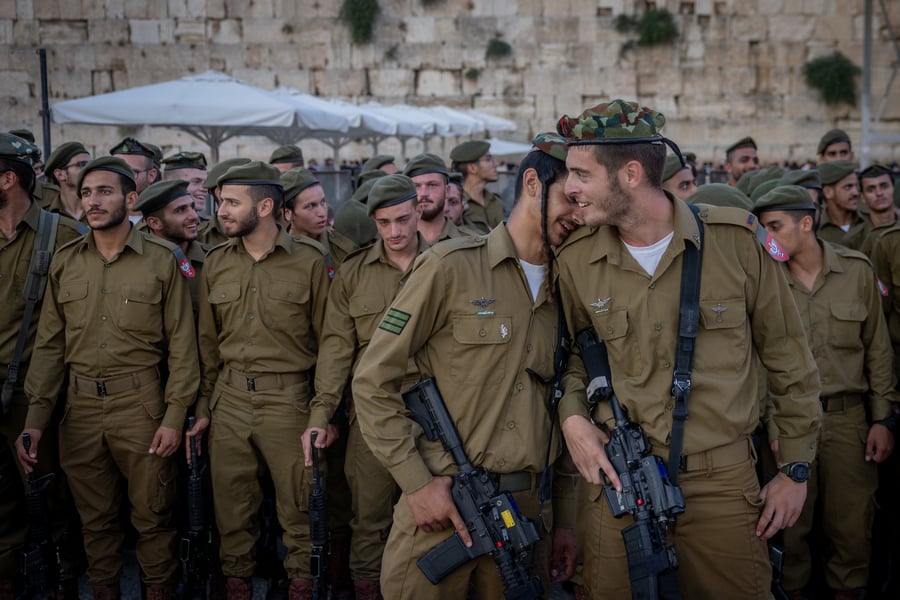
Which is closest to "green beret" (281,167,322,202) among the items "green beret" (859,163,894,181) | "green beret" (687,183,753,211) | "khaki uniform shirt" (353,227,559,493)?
"green beret" (687,183,753,211)

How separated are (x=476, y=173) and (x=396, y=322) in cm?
578

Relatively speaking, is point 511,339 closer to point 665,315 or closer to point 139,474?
point 665,315

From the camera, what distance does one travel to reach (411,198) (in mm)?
4297

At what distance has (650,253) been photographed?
8.91 feet

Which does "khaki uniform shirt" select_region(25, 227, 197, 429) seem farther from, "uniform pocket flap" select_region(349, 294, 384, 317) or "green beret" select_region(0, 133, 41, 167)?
"uniform pocket flap" select_region(349, 294, 384, 317)

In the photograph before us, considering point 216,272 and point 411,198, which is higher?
point 411,198

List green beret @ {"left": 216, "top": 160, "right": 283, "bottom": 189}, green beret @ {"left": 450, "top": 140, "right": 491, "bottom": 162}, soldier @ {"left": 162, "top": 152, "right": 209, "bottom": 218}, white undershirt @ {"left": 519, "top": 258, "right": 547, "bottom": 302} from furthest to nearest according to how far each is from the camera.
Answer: green beret @ {"left": 450, "top": 140, "right": 491, "bottom": 162} < soldier @ {"left": 162, "top": 152, "right": 209, "bottom": 218} < green beret @ {"left": 216, "top": 160, "right": 283, "bottom": 189} < white undershirt @ {"left": 519, "top": 258, "right": 547, "bottom": 302}

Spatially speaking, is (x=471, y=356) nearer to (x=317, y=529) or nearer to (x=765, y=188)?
(x=317, y=529)

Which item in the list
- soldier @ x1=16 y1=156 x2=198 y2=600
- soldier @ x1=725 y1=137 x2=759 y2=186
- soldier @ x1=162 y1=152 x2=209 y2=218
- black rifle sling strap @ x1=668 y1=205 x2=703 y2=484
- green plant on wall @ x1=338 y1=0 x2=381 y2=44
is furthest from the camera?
green plant on wall @ x1=338 y1=0 x2=381 y2=44

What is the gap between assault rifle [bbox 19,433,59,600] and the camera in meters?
3.87

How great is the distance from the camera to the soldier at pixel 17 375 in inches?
170

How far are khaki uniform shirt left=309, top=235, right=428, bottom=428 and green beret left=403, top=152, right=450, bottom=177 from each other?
44.3 inches

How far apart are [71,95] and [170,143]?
293 centimetres

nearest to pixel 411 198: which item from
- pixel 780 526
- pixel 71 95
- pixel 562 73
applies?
pixel 780 526
